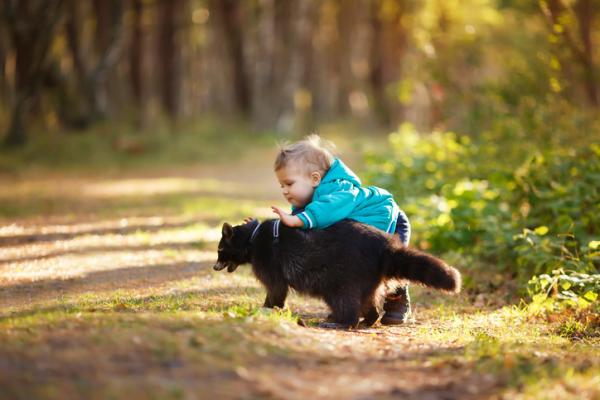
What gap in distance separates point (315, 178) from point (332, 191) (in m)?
0.23

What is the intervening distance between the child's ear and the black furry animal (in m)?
0.48

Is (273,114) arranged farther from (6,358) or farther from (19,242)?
(6,358)

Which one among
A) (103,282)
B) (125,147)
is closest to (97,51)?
(125,147)

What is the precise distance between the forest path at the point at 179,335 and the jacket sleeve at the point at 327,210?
2.37 ft

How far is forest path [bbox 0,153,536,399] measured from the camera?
160 inches

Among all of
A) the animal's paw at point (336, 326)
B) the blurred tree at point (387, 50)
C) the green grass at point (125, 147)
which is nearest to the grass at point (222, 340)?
the animal's paw at point (336, 326)

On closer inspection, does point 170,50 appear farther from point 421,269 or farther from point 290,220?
point 421,269

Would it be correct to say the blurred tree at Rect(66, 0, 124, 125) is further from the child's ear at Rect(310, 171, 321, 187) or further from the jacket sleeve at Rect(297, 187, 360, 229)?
the jacket sleeve at Rect(297, 187, 360, 229)

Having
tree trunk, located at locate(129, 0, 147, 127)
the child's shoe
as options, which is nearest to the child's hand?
the child's shoe

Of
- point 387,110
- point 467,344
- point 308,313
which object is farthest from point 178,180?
point 387,110

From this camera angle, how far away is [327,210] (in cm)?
617

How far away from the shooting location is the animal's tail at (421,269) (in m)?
5.87

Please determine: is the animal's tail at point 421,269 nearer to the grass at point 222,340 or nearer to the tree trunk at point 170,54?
the grass at point 222,340

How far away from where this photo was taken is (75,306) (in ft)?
19.6
